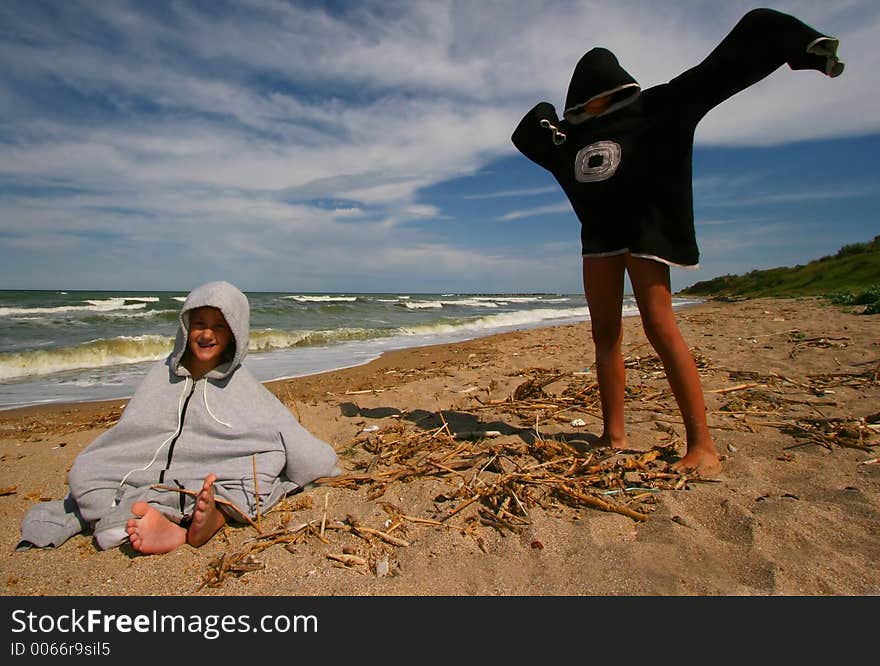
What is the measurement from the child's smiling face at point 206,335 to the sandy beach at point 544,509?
868mm

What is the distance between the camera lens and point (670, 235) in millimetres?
2516

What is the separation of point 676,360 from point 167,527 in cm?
254

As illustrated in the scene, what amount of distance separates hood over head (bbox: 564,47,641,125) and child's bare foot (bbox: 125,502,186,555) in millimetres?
2893

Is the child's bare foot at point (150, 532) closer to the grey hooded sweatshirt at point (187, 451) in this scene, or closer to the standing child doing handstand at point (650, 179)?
the grey hooded sweatshirt at point (187, 451)

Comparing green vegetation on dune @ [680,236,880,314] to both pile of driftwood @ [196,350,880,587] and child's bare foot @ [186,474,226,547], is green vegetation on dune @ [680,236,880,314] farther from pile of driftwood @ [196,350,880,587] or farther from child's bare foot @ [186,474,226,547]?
child's bare foot @ [186,474,226,547]

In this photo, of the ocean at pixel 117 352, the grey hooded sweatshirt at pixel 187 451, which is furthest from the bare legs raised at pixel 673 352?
the ocean at pixel 117 352

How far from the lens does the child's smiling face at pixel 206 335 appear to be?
102 inches

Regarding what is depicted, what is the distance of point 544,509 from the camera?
2.29m

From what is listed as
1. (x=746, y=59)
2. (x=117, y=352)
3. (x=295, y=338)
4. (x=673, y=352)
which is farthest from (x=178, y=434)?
(x=295, y=338)

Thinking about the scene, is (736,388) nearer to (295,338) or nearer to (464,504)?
(464,504)

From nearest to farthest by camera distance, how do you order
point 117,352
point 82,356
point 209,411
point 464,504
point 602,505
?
point 602,505 < point 464,504 < point 209,411 < point 82,356 < point 117,352

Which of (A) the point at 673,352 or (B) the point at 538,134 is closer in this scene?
(A) the point at 673,352
